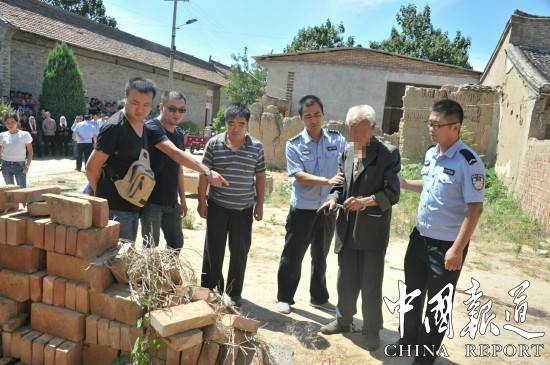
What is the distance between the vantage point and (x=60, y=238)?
2.45m

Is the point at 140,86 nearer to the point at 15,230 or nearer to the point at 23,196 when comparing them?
the point at 23,196

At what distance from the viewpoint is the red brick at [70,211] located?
2393mm

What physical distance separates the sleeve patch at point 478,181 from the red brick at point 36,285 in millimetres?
2668

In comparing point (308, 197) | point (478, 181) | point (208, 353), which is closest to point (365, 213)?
point (308, 197)

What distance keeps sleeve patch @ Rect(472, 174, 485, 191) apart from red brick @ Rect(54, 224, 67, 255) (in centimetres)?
247

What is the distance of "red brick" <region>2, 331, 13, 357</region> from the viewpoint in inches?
97.9

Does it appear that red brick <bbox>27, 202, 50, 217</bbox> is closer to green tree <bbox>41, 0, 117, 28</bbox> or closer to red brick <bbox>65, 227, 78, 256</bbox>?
red brick <bbox>65, 227, 78, 256</bbox>

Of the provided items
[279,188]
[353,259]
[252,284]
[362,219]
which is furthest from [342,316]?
[279,188]

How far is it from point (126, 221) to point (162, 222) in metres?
0.58

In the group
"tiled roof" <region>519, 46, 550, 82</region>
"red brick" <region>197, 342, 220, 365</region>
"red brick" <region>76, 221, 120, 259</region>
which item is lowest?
"red brick" <region>197, 342, 220, 365</region>

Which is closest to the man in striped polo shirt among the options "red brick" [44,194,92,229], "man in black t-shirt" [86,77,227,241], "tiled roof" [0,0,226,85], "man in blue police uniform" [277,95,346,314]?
"man in blue police uniform" [277,95,346,314]

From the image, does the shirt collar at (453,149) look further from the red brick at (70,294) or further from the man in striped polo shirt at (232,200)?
the red brick at (70,294)

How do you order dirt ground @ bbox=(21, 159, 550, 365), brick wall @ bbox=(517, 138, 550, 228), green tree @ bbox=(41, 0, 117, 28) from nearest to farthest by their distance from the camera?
1. dirt ground @ bbox=(21, 159, 550, 365)
2. brick wall @ bbox=(517, 138, 550, 228)
3. green tree @ bbox=(41, 0, 117, 28)

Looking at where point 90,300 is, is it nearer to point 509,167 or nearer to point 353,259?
point 353,259
